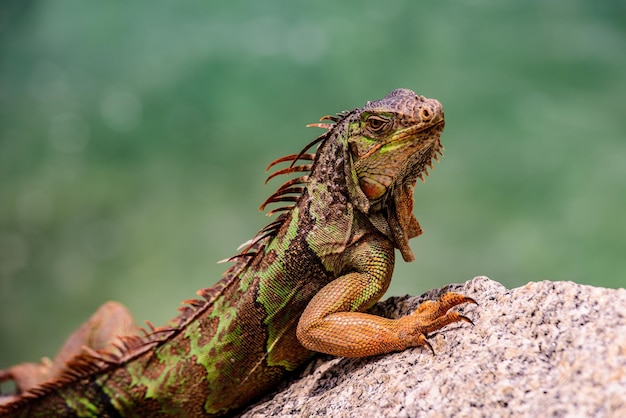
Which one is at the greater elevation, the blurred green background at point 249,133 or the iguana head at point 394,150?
the blurred green background at point 249,133

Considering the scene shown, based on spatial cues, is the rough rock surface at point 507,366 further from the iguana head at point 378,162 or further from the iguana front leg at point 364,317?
the iguana head at point 378,162

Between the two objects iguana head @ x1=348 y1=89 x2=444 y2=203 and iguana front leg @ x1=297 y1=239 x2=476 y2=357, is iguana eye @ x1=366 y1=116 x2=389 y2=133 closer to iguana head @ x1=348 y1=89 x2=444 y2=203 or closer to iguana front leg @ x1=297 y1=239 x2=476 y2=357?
iguana head @ x1=348 y1=89 x2=444 y2=203

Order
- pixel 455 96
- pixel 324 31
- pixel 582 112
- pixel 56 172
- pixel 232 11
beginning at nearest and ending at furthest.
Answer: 1. pixel 582 112
2. pixel 455 96
3. pixel 324 31
4. pixel 232 11
5. pixel 56 172

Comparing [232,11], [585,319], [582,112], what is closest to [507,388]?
[585,319]

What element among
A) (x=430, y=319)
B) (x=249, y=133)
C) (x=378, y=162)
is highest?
(x=249, y=133)

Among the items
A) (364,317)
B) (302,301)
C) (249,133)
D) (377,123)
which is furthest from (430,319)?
(249,133)

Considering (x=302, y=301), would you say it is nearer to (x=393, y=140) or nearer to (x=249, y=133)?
(x=393, y=140)

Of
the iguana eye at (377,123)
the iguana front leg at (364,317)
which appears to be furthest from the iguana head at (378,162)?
the iguana front leg at (364,317)

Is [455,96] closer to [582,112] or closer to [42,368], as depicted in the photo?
[582,112]
